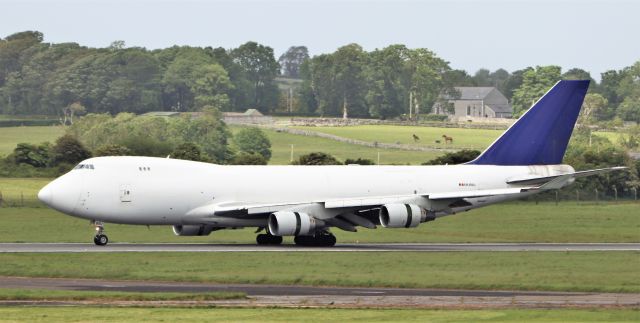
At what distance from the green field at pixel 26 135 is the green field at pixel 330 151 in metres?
24.1

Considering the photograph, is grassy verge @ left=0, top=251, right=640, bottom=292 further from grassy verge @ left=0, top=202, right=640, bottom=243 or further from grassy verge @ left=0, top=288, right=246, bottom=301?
grassy verge @ left=0, top=202, right=640, bottom=243

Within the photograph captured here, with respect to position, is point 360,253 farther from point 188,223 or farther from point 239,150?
point 239,150

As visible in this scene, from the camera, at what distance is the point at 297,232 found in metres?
60.6

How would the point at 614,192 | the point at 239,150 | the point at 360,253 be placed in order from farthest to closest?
the point at 239,150
the point at 614,192
the point at 360,253

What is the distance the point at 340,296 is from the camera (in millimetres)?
40531

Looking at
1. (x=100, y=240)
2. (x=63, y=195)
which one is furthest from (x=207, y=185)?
(x=63, y=195)

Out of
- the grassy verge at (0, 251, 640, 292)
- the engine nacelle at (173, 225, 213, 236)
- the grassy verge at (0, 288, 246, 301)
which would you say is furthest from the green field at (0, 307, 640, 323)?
the engine nacelle at (173, 225, 213, 236)

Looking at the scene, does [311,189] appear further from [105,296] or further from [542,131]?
[105,296]

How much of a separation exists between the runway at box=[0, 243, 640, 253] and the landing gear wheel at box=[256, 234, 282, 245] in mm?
648

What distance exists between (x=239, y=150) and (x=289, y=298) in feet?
382

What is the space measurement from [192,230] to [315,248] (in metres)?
5.92

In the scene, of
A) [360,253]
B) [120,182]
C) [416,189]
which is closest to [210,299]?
[360,253]

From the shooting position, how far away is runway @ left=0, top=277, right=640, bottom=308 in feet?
126

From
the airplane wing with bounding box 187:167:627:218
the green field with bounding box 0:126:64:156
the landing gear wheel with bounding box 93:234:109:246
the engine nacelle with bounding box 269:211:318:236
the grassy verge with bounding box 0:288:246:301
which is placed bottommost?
the landing gear wheel with bounding box 93:234:109:246
